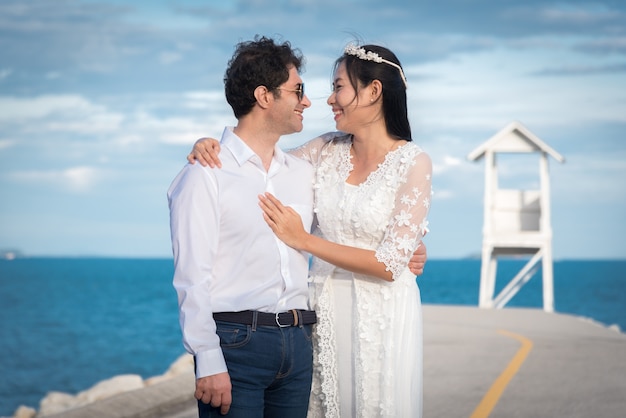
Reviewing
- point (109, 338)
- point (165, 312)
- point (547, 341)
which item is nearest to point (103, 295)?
point (165, 312)

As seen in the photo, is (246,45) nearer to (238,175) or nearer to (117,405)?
(238,175)

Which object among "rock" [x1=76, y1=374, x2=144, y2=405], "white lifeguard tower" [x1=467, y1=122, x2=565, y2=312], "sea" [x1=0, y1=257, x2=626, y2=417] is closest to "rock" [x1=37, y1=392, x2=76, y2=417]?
"rock" [x1=76, y1=374, x2=144, y2=405]

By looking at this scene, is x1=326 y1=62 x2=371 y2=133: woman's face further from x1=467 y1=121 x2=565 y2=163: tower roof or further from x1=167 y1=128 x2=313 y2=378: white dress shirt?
x1=467 y1=121 x2=565 y2=163: tower roof

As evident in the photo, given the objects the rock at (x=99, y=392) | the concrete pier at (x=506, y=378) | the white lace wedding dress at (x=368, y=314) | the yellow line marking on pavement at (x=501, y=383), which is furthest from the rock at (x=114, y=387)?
the white lace wedding dress at (x=368, y=314)

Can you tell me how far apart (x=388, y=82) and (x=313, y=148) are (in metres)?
0.63

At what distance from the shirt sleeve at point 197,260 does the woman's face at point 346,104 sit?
1.05 metres

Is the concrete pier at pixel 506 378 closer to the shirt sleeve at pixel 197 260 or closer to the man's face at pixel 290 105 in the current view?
the shirt sleeve at pixel 197 260

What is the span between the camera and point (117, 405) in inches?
369

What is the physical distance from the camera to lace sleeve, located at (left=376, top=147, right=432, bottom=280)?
5332mm

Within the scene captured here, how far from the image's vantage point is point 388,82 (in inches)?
223

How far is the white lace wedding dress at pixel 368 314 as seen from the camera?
552 centimetres

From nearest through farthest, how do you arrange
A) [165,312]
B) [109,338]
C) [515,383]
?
[515,383], [109,338], [165,312]

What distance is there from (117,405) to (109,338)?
190 ft

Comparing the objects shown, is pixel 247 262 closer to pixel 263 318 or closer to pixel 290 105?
pixel 263 318
